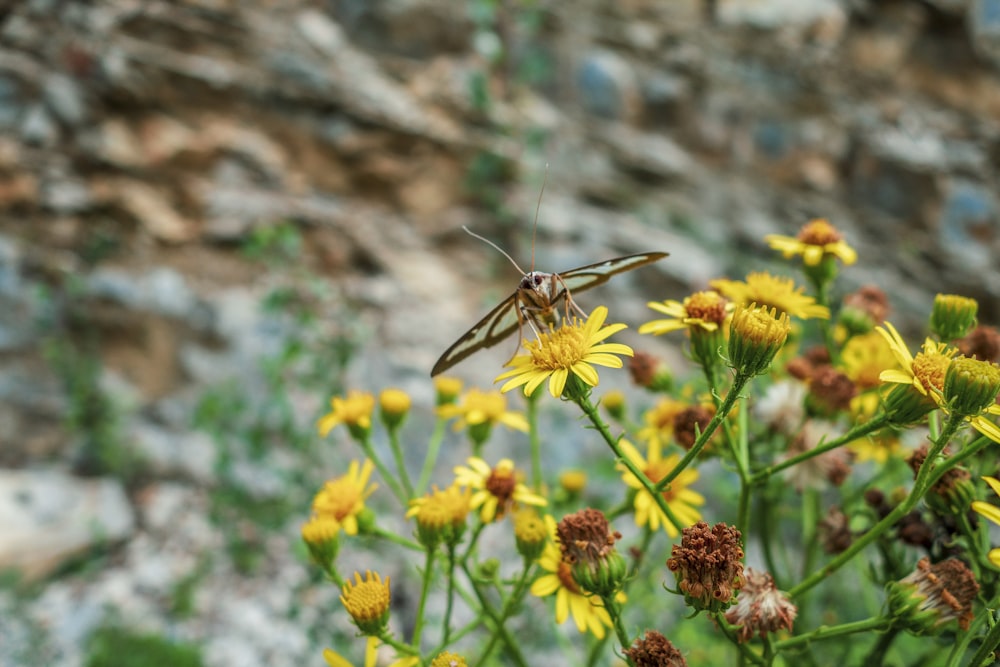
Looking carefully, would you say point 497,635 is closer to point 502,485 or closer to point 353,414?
point 502,485

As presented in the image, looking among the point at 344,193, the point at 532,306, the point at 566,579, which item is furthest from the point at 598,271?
the point at 344,193

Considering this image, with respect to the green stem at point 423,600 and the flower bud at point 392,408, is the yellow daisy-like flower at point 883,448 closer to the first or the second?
the green stem at point 423,600

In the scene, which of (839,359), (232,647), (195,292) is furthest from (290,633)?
(839,359)

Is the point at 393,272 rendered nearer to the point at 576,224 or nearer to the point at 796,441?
the point at 576,224

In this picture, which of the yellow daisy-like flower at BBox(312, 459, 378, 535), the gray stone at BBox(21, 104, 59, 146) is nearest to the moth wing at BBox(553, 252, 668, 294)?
the yellow daisy-like flower at BBox(312, 459, 378, 535)

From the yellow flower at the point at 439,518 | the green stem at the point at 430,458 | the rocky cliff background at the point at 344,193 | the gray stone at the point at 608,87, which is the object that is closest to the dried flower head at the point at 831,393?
the yellow flower at the point at 439,518

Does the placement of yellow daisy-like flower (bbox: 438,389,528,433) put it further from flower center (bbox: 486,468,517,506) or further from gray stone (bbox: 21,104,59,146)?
gray stone (bbox: 21,104,59,146)
